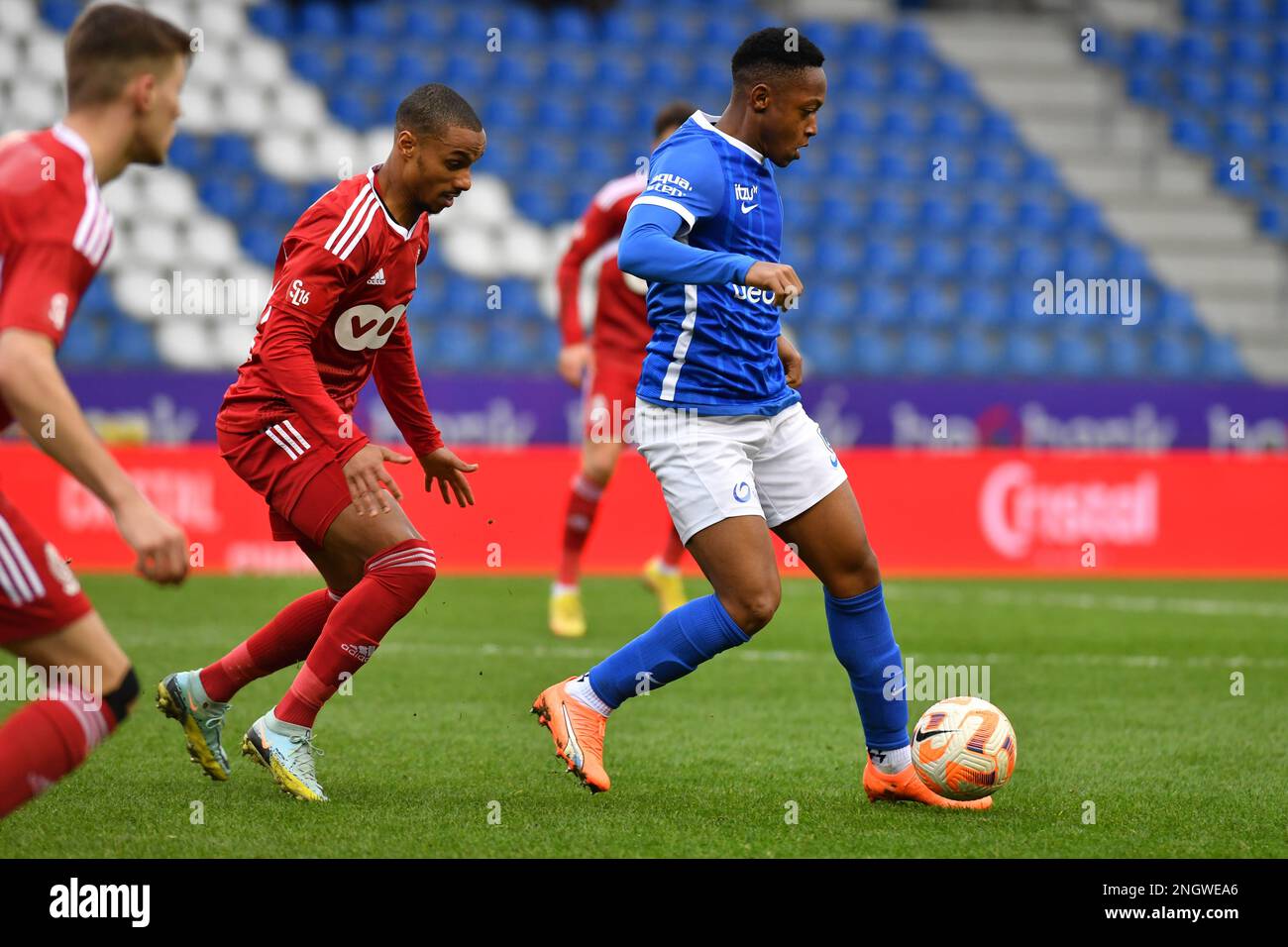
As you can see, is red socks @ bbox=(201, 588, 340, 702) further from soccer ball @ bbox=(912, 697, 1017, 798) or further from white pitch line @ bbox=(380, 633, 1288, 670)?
white pitch line @ bbox=(380, 633, 1288, 670)

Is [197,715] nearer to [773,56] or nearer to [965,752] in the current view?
[965,752]

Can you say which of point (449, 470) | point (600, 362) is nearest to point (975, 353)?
point (600, 362)

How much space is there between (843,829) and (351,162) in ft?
40.3

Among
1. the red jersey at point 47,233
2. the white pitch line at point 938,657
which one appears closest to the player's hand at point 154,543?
the red jersey at point 47,233

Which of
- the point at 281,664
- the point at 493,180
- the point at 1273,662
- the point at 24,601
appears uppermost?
the point at 493,180

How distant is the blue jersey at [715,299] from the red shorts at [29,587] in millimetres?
1833

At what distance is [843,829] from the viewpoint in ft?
14.4

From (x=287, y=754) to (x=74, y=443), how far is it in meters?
1.82

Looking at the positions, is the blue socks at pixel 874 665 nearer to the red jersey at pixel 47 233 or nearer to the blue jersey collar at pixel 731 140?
the blue jersey collar at pixel 731 140

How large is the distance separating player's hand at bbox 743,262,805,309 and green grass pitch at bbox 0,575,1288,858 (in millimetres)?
1398

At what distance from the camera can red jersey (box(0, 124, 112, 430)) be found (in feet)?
10.3

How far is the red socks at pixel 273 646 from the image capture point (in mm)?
4965
